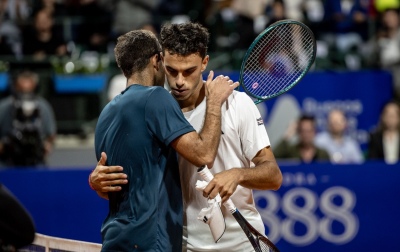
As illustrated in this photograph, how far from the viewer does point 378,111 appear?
11.5m

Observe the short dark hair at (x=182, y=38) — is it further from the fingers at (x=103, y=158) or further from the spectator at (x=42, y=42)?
the spectator at (x=42, y=42)

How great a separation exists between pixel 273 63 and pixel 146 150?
134 cm

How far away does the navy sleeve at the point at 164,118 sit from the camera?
430 cm

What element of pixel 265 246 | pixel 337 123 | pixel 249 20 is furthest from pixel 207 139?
pixel 249 20

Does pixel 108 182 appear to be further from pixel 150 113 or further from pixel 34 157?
pixel 34 157

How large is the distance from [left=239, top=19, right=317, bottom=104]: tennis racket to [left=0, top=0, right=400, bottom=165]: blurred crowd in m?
5.13

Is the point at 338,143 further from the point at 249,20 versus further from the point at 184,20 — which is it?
the point at 184,20

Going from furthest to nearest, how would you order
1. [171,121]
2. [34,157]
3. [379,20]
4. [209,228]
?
[379,20], [34,157], [209,228], [171,121]

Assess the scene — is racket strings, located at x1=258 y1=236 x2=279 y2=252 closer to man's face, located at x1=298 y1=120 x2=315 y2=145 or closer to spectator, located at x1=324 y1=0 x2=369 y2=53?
man's face, located at x1=298 y1=120 x2=315 y2=145

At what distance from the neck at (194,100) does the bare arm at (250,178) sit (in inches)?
16.8

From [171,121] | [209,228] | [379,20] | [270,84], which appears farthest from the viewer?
[379,20]

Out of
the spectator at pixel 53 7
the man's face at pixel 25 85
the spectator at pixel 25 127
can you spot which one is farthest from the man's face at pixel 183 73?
the spectator at pixel 53 7

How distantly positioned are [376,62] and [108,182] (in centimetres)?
841

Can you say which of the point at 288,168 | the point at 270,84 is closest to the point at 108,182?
the point at 270,84
